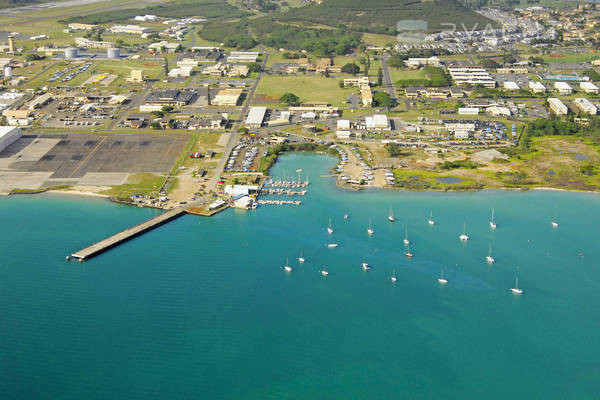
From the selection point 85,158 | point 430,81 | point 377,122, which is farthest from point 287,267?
point 430,81

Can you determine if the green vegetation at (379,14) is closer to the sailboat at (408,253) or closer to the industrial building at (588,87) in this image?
the industrial building at (588,87)

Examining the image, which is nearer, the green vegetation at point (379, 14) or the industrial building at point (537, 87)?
the industrial building at point (537, 87)

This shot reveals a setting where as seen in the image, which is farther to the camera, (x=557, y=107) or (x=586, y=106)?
(x=586, y=106)

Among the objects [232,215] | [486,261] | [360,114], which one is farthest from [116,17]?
[486,261]

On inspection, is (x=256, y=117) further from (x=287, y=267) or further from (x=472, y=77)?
(x=472, y=77)

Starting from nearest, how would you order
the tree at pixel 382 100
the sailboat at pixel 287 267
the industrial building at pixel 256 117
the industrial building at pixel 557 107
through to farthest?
the sailboat at pixel 287 267 → the industrial building at pixel 256 117 → the industrial building at pixel 557 107 → the tree at pixel 382 100

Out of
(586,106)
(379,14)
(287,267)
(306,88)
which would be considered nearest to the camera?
(287,267)

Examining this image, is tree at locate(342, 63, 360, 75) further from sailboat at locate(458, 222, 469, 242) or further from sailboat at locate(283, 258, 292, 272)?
sailboat at locate(283, 258, 292, 272)

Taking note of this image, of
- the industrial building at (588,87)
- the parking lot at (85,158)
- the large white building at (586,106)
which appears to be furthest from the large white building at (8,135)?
the industrial building at (588,87)
